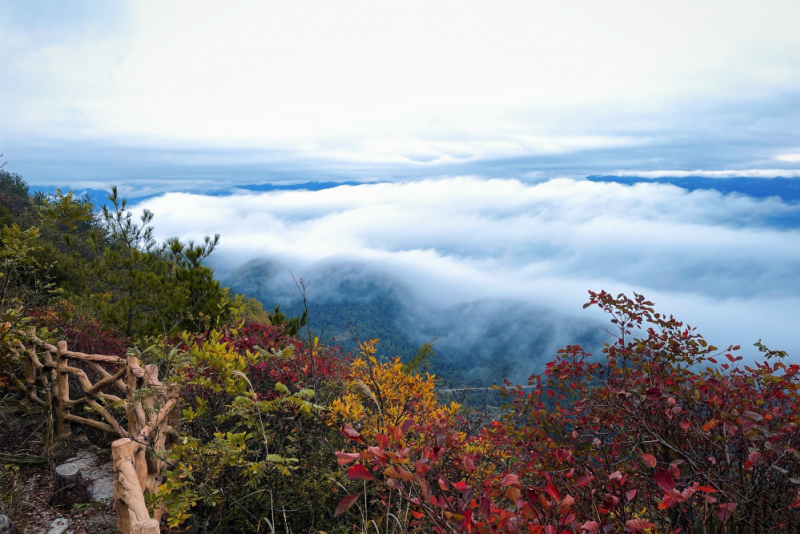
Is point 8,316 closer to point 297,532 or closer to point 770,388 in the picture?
point 297,532

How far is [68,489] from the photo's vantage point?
469 cm

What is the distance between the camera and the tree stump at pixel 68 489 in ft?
15.3

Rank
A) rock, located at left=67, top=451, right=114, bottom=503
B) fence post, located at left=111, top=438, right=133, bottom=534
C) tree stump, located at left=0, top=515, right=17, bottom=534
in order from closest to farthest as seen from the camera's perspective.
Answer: fence post, located at left=111, top=438, right=133, bottom=534 < tree stump, located at left=0, top=515, right=17, bottom=534 < rock, located at left=67, top=451, right=114, bottom=503

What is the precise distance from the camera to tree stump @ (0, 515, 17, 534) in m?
3.88

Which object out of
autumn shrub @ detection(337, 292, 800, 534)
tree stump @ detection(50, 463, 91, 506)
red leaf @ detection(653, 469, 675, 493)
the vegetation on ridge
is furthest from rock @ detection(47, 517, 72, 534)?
red leaf @ detection(653, 469, 675, 493)

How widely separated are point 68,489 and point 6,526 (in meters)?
0.78

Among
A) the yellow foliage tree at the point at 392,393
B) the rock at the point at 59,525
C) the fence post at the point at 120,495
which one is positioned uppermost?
the fence post at the point at 120,495

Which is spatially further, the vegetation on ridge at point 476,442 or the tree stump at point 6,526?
the tree stump at point 6,526

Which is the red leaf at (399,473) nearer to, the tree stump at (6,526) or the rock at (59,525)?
the tree stump at (6,526)

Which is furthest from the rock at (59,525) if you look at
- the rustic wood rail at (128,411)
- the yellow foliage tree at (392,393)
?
the yellow foliage tree at (392,393)

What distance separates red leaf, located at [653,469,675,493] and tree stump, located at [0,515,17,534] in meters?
5.02

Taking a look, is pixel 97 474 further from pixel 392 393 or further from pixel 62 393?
pixel 392 393

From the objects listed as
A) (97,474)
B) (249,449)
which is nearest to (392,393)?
(249,449)

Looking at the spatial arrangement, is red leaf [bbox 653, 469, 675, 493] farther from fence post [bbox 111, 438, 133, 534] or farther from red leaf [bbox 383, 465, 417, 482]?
fence post [bbox 111, 438, 133, 534]
